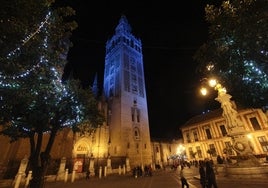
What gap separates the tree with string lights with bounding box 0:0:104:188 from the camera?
18.1 ft

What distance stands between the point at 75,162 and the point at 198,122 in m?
27.6

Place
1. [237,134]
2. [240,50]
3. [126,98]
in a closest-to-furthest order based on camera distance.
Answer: [240,50]
[237,134]
[126,98]

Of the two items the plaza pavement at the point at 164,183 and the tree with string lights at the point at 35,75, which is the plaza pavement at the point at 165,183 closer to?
the plaza pavement at the point at 164,183

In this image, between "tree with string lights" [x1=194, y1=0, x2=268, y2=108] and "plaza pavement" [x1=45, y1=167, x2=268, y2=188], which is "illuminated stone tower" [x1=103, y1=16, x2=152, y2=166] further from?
"tree with string lights" [x1=194, y1=0, x2=268, y2=108]

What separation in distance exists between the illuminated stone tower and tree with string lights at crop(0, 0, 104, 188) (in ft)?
84.4

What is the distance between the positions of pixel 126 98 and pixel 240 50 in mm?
35185

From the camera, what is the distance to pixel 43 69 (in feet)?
24.0

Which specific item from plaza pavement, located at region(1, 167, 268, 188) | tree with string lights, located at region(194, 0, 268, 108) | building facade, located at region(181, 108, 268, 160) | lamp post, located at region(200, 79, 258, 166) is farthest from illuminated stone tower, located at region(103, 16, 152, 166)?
tree with string lights, located at region(194, 0, 268, 108)

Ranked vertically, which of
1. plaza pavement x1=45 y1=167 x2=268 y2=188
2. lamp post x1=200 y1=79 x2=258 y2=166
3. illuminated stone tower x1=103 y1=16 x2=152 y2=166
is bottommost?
plaza pavement x1=45 y1=167 x2=268 y2=188

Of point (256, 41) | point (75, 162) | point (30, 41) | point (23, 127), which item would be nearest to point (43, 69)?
point (30, 41)

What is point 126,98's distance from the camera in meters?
41.0

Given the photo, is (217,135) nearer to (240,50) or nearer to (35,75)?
(240,50)

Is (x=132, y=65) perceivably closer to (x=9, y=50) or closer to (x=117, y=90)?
(x=117, y=90)

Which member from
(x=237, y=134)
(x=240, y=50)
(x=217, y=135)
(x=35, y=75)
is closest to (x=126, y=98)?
(x=217, y=135)
